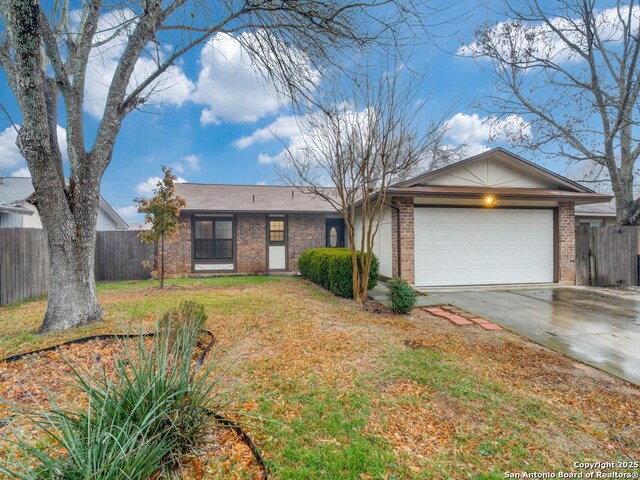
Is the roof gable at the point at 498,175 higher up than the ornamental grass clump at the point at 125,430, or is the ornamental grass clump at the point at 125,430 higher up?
the roof gable at the point at 498,175

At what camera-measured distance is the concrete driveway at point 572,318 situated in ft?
13.5

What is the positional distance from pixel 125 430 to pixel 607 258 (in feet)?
41.5

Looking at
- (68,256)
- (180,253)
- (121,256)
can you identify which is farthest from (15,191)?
(68,256)

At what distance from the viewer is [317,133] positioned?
7.04 m

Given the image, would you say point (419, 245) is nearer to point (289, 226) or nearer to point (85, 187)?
point (289, 226)

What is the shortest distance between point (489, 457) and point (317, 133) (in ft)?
20.9

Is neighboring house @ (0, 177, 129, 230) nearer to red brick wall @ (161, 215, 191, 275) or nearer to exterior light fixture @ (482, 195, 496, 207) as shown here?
red brick wall @ (161, 215, 191, 275)

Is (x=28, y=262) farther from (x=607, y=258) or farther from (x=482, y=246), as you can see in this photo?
(x=607, y=258)

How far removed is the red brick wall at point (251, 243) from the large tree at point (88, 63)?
767 cm

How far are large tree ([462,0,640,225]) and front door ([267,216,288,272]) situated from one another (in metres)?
9.53

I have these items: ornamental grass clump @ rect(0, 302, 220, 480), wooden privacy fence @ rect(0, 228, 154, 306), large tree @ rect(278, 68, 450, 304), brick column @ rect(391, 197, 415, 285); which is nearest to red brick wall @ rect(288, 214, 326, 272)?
brick column @ rect(391, 197, 415, 285)

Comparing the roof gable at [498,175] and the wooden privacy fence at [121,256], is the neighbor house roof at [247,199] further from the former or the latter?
the roof gable at [498,175]

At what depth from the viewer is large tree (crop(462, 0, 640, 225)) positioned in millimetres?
10602

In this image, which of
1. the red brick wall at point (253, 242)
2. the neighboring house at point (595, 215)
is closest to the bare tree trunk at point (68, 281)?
the red brick wall at point (253, 242)
